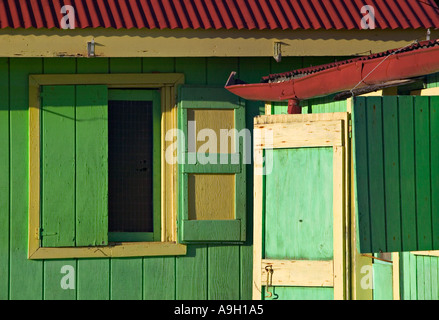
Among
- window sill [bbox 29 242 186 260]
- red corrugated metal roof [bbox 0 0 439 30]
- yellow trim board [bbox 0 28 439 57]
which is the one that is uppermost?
red corrugated metal roof [bbox 0 0 439 30]

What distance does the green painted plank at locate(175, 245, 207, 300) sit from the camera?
8.27 m

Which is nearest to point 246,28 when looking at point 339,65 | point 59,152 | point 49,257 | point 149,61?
point 149,61

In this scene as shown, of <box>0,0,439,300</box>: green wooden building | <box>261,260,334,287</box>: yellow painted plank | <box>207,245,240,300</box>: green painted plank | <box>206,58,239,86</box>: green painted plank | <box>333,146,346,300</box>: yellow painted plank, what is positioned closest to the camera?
<box>333,146,346,300</box>: yellow painted plank

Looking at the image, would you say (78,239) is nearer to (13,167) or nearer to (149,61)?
(13,167)

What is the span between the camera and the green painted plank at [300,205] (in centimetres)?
695

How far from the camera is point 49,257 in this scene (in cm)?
810

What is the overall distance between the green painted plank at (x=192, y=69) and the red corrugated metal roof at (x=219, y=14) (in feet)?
1.46

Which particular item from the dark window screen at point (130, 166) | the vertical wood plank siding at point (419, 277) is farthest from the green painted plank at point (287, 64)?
the vertical wood plank siding at point (419, 277)

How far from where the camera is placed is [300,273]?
23.2 feet

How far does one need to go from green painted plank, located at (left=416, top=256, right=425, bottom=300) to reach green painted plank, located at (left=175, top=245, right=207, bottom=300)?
2456 millimetres

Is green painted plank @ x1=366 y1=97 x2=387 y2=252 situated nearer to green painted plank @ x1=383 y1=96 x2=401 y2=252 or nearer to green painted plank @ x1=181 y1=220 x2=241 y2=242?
green painted plank @ x1=383 y1=96 x2=401 y2=252

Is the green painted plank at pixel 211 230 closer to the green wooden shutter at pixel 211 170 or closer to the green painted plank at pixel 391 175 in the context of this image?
the green wooden shutter at pixel 211 170

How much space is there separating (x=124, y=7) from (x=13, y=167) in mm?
1787

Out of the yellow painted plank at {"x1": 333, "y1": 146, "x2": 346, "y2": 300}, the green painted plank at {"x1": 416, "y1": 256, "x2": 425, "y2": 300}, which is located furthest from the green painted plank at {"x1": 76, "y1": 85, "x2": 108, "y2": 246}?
the green painted plank at {"x1": 416, "y1": 256, "x2": 425, "y2": 300}
